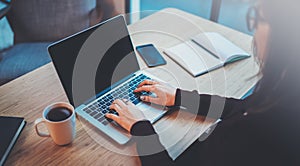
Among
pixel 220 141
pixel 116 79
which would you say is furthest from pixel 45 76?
pixel 220 141

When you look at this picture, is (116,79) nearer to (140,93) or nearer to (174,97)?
(140,93)

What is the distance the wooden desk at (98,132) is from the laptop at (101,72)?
0.16ft

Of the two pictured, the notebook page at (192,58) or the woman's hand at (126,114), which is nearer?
the woman's hand at (126,114)

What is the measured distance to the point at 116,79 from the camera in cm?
107

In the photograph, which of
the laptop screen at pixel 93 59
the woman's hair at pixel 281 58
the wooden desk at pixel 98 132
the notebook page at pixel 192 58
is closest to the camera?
the woman's hair at pixel 281 58

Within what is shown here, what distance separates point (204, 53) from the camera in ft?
4.22

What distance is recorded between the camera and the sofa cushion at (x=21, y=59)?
1.60 meters

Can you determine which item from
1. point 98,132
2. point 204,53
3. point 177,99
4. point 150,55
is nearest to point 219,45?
point 204,53

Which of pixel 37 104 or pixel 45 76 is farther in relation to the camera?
pixel 45 76

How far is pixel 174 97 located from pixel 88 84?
11.6 inches

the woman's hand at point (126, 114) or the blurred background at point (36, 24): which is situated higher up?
the woman's hand at point (126, 114)

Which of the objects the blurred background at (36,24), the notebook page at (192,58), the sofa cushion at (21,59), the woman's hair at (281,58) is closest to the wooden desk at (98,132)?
the notebook page at (192,58)

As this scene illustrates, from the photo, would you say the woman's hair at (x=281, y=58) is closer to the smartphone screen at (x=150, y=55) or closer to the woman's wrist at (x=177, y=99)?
the woman's wrist at (x=177, y=99)

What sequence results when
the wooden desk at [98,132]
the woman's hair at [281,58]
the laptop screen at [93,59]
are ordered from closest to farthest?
the woman's hair at [281,58] < the wooden desk at [98,132] < the laptop screen at [93,59]
